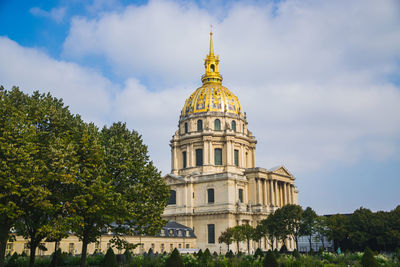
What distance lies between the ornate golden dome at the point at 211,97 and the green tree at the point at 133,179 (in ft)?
177

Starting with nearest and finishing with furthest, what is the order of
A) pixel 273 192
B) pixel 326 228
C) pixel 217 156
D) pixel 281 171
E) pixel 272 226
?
1. pixel 272 226
2. pixel 326 228
3. pixel 273 192
4. pixel 217 156
5. pixel 281 171

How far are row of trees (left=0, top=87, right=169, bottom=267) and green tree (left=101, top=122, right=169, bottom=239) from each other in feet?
0.24

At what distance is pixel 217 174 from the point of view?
79.7 m

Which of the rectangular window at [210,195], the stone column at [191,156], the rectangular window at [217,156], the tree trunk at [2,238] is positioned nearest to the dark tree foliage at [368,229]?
the rectangular window at [210,195]

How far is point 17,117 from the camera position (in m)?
26.2

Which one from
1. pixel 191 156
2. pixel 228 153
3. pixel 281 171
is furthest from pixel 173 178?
pixel 281 171

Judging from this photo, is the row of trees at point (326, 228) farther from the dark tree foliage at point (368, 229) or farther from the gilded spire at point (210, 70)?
the gilded spire at point (210, 70)

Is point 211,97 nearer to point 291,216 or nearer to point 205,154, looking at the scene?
point 205,154

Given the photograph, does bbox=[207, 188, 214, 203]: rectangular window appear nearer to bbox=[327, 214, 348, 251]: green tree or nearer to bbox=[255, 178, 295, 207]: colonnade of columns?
bbox=[255, 178, 295, 207]: colonnade of columns

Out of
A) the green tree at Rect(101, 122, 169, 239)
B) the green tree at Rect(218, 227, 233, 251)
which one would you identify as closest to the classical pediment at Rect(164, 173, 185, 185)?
the green tree at Rect(218, 227, 233, 251)

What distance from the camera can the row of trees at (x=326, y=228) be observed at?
2579 inches

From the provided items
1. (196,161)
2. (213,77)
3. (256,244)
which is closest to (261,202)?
(256,244)

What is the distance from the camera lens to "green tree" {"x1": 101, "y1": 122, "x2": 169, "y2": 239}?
31.8 metres

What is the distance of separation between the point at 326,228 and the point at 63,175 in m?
58.8
